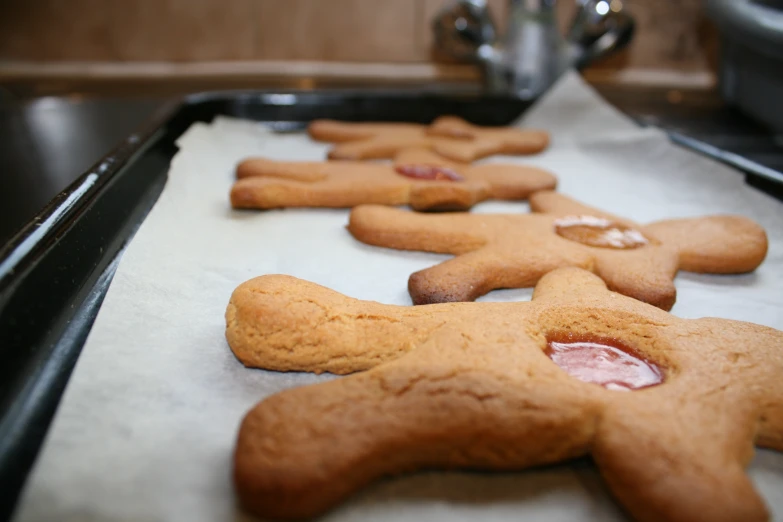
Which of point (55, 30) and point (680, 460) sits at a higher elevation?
point (55, 30)

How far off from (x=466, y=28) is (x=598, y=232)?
1383 mm

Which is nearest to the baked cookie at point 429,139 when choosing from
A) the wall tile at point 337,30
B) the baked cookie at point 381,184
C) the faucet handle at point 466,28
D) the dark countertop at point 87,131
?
the baked cookie at point 381,184

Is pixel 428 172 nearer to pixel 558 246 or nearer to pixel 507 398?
pixel 558 246

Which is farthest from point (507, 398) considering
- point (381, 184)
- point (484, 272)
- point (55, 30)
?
point (55, 30)

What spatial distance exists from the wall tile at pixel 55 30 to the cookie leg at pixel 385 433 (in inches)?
89.0

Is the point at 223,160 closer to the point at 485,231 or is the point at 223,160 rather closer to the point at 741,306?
the point at 485,231

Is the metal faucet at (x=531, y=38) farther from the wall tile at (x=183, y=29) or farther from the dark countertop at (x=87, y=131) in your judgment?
the wall tile at (x=183, y=29)

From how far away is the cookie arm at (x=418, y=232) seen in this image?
1093 millimetres

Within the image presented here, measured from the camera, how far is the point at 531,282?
3.23ft

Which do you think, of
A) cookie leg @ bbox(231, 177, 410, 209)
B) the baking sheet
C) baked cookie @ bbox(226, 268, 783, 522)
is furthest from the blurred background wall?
baked cookie @ bbox(226, 268, 783, 522)

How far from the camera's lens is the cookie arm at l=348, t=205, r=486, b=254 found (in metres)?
1.09

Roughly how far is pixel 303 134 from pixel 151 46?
99 centimetres

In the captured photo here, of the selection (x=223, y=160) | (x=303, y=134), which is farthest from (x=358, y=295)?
(x=303, y=134)

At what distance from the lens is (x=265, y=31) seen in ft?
7.86
